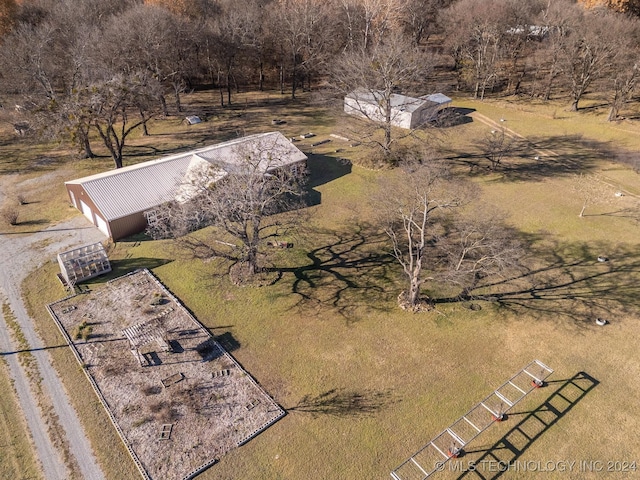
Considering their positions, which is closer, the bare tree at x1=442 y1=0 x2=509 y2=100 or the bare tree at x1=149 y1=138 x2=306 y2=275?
the bare tree at x1=149 y1=138 x2=306 y2=275

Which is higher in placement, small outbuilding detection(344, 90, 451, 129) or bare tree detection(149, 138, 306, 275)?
small outbuilding detection(344, 90, 451, 129)

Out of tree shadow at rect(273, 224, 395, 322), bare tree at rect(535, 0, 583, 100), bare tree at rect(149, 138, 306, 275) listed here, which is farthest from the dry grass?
bare tree at rect(535, 0, 583, 100)

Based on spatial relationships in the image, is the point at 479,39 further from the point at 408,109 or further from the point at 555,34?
the point at 408,109

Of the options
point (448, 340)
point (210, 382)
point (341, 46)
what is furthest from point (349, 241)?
point (341, 46)

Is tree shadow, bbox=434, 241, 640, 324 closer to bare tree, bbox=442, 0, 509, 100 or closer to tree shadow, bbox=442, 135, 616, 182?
tree shadow, bbox=442, 135, 616, 182

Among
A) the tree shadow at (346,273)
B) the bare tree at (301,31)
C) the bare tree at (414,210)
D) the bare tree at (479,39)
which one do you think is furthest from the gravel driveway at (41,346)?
the bare tree at (479,39)
